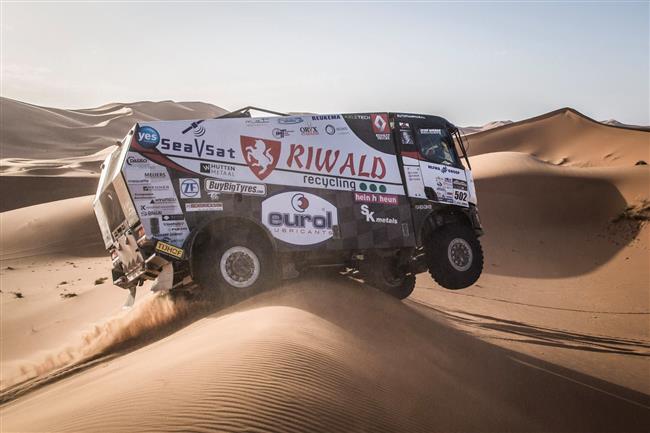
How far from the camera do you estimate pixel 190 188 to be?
25.5ft

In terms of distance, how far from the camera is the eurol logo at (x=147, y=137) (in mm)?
7605

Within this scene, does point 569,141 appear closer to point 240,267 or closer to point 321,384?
point 240,267

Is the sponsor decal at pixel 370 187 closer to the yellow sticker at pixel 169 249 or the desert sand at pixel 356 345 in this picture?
the desert sand at pixel 356 345

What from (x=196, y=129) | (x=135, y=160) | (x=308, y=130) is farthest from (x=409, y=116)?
(x=135, y=160)

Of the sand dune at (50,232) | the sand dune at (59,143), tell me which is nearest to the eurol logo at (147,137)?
the sand dune at (50,232)

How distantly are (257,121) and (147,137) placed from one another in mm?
1733

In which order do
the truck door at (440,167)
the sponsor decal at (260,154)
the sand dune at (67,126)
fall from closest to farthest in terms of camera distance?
the sponsor decal at (260,154)
the truck door at (440,167)
the sand dune at (67,126)

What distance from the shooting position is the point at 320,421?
3.26 m

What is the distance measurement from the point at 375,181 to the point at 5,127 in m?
75.0

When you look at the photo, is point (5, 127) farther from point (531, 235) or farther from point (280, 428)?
point (280, 428)

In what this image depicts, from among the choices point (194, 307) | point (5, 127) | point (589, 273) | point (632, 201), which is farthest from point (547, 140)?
point (5, 127)

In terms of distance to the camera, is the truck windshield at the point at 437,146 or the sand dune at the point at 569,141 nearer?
the truck windshield at the point at 437,146

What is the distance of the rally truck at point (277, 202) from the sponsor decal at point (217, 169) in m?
0.02

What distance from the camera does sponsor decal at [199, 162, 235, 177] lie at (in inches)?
309
